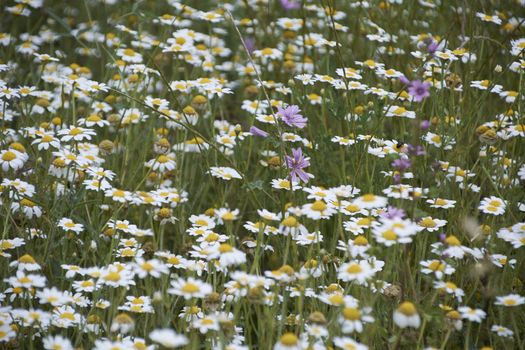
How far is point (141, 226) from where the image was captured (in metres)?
2.75

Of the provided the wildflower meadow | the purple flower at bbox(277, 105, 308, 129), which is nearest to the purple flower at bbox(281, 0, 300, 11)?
the wildflower meadow

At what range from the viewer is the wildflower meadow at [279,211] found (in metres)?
1.96

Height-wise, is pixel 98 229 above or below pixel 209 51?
below

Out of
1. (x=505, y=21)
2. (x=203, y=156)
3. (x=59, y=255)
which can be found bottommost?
(x=59, y=255)

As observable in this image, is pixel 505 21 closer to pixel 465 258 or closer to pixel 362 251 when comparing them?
pixel 465 258

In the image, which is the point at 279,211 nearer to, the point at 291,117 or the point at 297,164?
the point at 297,164

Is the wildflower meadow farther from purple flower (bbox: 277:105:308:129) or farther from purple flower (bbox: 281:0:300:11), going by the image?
purple flower (bbox: 281:0:300:11)

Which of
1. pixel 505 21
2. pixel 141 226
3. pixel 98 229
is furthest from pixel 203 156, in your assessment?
pixel 505 21

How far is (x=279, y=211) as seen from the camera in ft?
9.02

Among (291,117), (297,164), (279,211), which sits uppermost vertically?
(291,117)

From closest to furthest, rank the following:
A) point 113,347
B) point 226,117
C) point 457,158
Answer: point 113,347, point 457,158, point 226,117

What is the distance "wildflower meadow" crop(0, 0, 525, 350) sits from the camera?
196 cm

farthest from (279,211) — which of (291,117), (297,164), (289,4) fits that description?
(289,4)

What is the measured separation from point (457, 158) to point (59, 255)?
139cm
